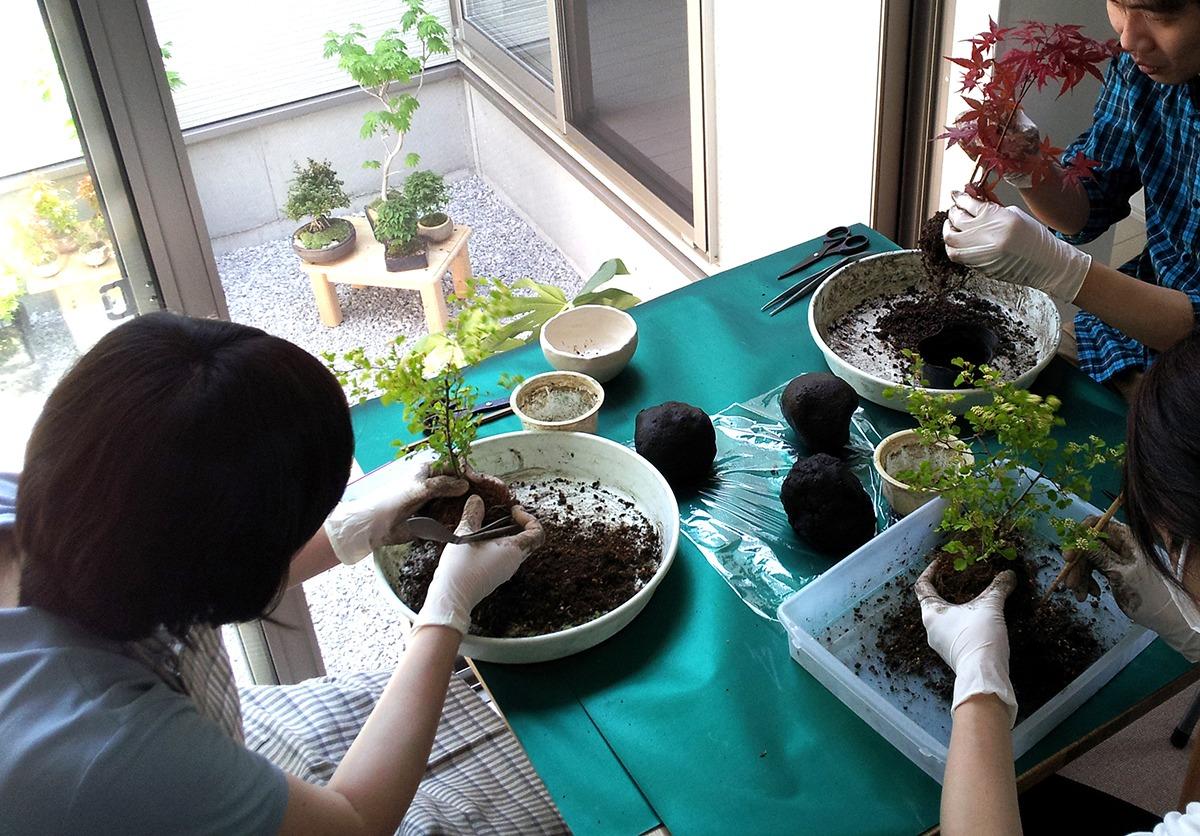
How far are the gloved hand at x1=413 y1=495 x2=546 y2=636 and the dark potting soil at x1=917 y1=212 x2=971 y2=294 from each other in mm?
853

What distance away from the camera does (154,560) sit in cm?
90

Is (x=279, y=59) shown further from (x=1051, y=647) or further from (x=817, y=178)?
(x=1051, y=647)

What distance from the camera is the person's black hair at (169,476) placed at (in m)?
0.89

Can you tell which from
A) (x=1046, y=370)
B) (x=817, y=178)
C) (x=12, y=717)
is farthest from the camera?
(x=817, y=178)

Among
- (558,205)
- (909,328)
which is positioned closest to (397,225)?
(558,205)

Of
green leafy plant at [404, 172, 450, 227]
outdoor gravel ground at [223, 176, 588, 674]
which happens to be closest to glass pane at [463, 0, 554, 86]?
green leafy plant at [404, 172, 450, 227]

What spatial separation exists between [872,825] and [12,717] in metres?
0.87

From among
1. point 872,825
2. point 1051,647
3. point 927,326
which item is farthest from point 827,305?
point 872,825

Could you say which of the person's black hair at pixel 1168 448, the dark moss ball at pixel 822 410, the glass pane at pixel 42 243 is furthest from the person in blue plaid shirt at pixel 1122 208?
the glass pane at pixel 42 243

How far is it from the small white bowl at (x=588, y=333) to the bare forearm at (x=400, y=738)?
0.67m

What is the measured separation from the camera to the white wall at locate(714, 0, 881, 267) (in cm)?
228

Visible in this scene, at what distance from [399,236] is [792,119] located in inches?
65.1

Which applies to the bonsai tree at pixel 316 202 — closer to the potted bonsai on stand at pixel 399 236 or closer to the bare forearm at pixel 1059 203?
the potted bonsai on stand at pixel 399 236

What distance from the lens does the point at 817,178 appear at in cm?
256
